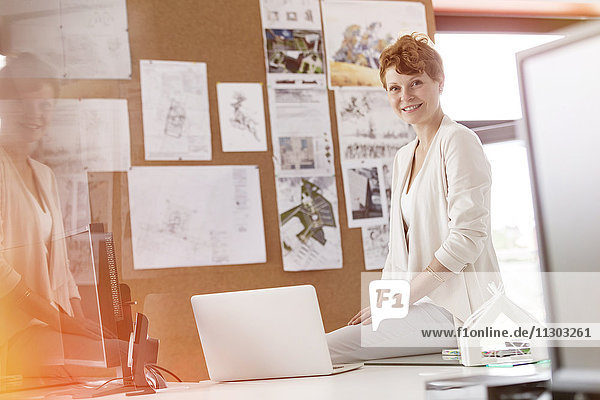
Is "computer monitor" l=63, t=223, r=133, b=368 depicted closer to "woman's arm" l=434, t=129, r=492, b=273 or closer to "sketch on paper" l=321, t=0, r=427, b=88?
"woman's arm" l=434, t=129, r=492, b=273

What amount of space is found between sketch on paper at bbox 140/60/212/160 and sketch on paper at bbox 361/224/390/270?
77 cm

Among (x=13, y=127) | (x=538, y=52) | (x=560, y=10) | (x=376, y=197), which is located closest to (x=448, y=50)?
(x=560, y=10)

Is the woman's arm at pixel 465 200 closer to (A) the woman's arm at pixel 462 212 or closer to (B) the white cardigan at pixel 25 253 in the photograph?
(A) the woman's arm at pixel 462 212

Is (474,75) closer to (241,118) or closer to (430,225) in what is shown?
(241,118)

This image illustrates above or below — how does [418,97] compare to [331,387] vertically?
above

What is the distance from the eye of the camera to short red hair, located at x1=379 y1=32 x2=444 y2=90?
198cm

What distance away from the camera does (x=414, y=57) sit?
A: 1.97 metres

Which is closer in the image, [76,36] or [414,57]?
[414,57]

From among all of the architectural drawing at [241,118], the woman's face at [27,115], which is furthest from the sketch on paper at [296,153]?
the woman's face at [27,115]

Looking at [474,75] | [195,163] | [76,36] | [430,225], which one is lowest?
[430,225]

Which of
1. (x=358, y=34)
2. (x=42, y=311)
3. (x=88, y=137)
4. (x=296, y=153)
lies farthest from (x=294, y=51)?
Result: (x=42, y=311)

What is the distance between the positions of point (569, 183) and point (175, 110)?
2.48m

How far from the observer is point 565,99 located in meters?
0.40

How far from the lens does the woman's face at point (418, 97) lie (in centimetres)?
199
